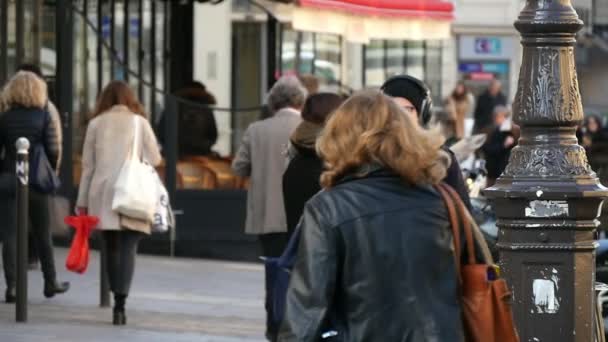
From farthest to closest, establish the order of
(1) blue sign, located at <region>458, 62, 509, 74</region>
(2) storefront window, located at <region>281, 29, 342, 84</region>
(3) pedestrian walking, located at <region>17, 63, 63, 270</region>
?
1. (1) blue sign, located at <region>458, 62, 509, 74</region>
2. (2) storefront window, located at <region>281, 29, 342, 84</region>
3. (3) pedestrian walking, located at <region>17, 63, 63, 270</region>

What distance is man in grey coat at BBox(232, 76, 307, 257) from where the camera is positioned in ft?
33.7

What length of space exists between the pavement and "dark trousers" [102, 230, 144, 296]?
0.30 metres

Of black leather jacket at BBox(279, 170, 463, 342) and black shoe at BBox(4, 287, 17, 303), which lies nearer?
black leather jacket at BBox(279, 170, 463, 342)

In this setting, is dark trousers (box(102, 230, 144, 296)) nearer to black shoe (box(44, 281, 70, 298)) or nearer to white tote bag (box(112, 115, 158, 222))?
white tote bag (box(112, 115, 158, 222))

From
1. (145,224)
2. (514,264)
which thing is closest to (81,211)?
(145,224)

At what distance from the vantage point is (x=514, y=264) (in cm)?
768

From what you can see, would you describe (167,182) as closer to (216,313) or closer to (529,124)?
(216,313)

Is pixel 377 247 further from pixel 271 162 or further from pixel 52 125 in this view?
pixel 52 125

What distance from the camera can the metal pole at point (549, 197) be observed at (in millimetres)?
7602

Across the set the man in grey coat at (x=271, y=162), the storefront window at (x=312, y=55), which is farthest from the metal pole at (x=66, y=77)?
the man in grey coat at (x=271, y=162)

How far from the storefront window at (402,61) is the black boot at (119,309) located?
18.5 m

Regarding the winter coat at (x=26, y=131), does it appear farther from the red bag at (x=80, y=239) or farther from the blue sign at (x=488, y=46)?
the blue sign at (x=488, y=46)

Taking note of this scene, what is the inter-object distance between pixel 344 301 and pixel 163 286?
28.7 ft

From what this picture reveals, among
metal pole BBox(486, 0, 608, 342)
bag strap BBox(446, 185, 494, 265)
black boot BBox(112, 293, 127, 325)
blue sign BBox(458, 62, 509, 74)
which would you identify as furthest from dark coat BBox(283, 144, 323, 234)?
blue sign BBox(458, 62, 509, 74)
